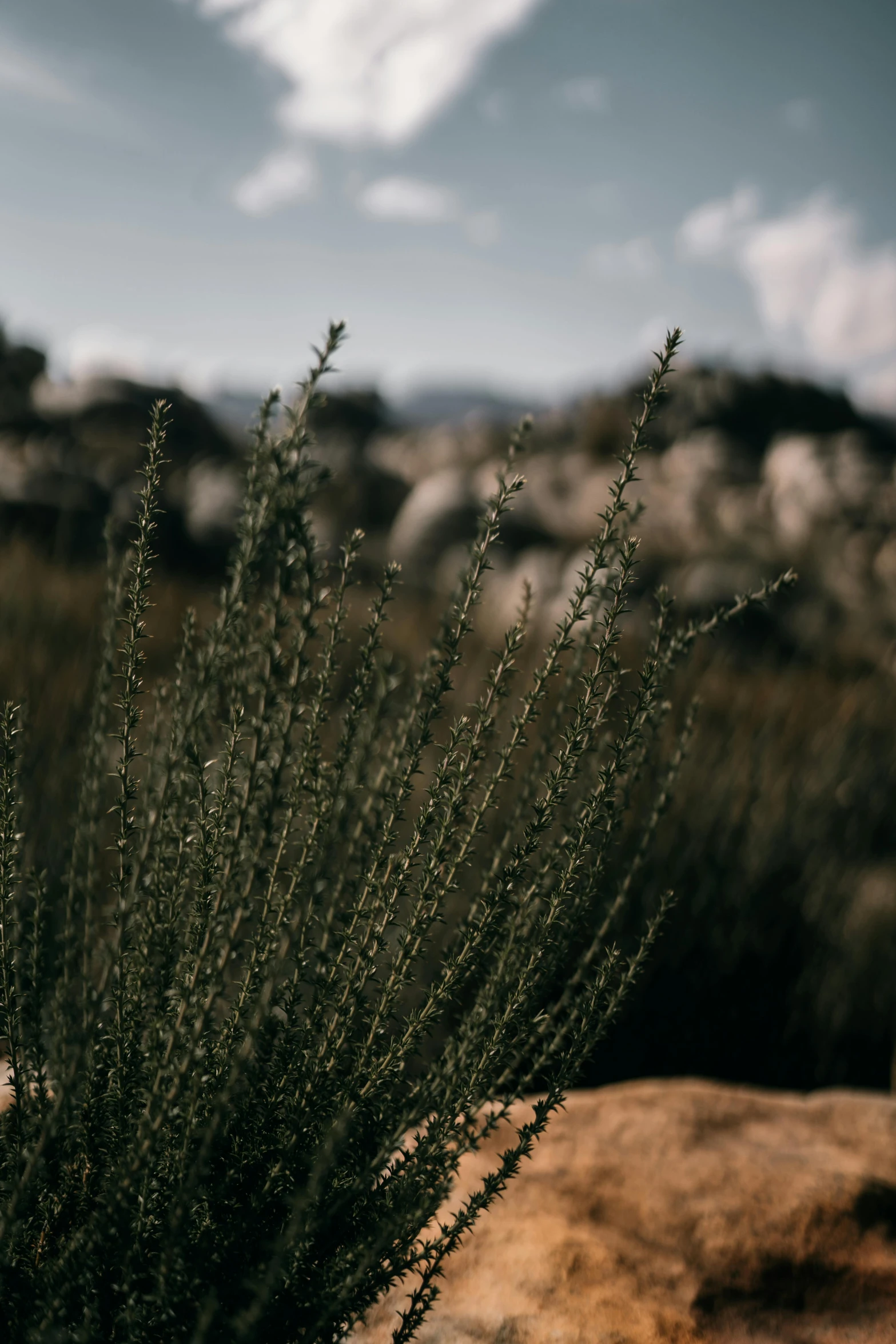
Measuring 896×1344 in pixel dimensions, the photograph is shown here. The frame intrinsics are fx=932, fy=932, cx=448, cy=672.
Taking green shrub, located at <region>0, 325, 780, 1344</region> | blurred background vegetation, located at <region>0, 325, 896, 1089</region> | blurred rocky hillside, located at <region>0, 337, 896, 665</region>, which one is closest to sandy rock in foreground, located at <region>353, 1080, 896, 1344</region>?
green shrub, located at <region>0, 325, 780, 1344</region>

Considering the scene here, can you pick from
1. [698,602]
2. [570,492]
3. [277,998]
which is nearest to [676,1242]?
[277,998]

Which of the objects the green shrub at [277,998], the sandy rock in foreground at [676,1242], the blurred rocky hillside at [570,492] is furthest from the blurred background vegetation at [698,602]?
the sandy rock in foreground at [676,1242]

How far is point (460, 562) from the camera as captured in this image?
10.1m

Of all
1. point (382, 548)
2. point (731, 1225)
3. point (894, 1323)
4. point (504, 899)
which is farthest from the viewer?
point (382, 548)

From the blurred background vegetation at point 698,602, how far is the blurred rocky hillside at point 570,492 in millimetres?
46

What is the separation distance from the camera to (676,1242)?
1.46 m

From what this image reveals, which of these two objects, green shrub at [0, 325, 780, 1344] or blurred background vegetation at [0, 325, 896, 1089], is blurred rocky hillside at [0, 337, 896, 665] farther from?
green shrub at [0, 325, 780, 1344]

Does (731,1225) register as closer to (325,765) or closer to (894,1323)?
(894,1323)

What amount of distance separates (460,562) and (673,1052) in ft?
25.2

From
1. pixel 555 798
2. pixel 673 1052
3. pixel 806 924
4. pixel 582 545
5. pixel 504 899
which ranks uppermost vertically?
pixel 582 545

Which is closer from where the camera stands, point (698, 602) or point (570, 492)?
point (698, 602)

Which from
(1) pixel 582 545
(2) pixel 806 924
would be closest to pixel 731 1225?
(2) pixel 806 924

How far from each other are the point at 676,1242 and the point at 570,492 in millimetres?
12561

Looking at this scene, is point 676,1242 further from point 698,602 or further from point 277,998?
point 698,602
